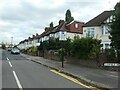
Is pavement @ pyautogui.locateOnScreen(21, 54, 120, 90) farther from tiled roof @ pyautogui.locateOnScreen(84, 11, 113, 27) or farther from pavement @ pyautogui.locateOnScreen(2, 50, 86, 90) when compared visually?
tiled roof @ pyautogui.locateOnScreen(84, 11, 113, 27)

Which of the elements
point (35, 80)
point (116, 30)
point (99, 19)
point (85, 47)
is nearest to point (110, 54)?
point (116, 30)

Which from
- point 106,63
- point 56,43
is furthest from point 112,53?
point 56,43

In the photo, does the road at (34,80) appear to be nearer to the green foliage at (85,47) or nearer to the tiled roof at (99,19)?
the green foliage at (85,47)

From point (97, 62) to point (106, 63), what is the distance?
1604 mm

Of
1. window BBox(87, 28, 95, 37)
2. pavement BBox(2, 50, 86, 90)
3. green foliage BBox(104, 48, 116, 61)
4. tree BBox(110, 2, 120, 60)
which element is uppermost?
window BBox(87, 28, 95, 37)

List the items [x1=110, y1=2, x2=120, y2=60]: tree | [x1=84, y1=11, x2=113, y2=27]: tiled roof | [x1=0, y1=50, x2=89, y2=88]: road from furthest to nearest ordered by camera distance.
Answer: [x1=84, y1=11, x2=113, y2=27]: tiled roof
[x1=110, y1=2, x2=120, y2=60]: tree
[x1=0, y1=50, x2=89, y2=88]: road

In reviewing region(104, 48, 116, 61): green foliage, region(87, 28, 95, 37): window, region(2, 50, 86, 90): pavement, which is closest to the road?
region(2, 50, 86, 90): pavement

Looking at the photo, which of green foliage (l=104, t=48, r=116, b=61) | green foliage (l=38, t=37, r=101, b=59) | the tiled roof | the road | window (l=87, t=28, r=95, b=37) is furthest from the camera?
window (l=87, t=28, r=95, b=37)

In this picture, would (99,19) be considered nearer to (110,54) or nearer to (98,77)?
(110,54)

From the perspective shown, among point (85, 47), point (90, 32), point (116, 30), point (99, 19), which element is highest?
point (99, 19)

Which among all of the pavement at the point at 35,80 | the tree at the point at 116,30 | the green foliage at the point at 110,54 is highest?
the tree at the point at 116,30

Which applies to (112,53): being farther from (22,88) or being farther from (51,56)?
(51,56)

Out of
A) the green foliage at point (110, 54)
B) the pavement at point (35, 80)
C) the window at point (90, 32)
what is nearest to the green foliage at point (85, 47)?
the green foliage at point (110, 54)

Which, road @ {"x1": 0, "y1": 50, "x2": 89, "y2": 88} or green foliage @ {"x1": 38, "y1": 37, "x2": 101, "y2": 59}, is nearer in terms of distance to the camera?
road @ {"x1": 0, "y1": 50, "x2": 89, "y2": 88}
